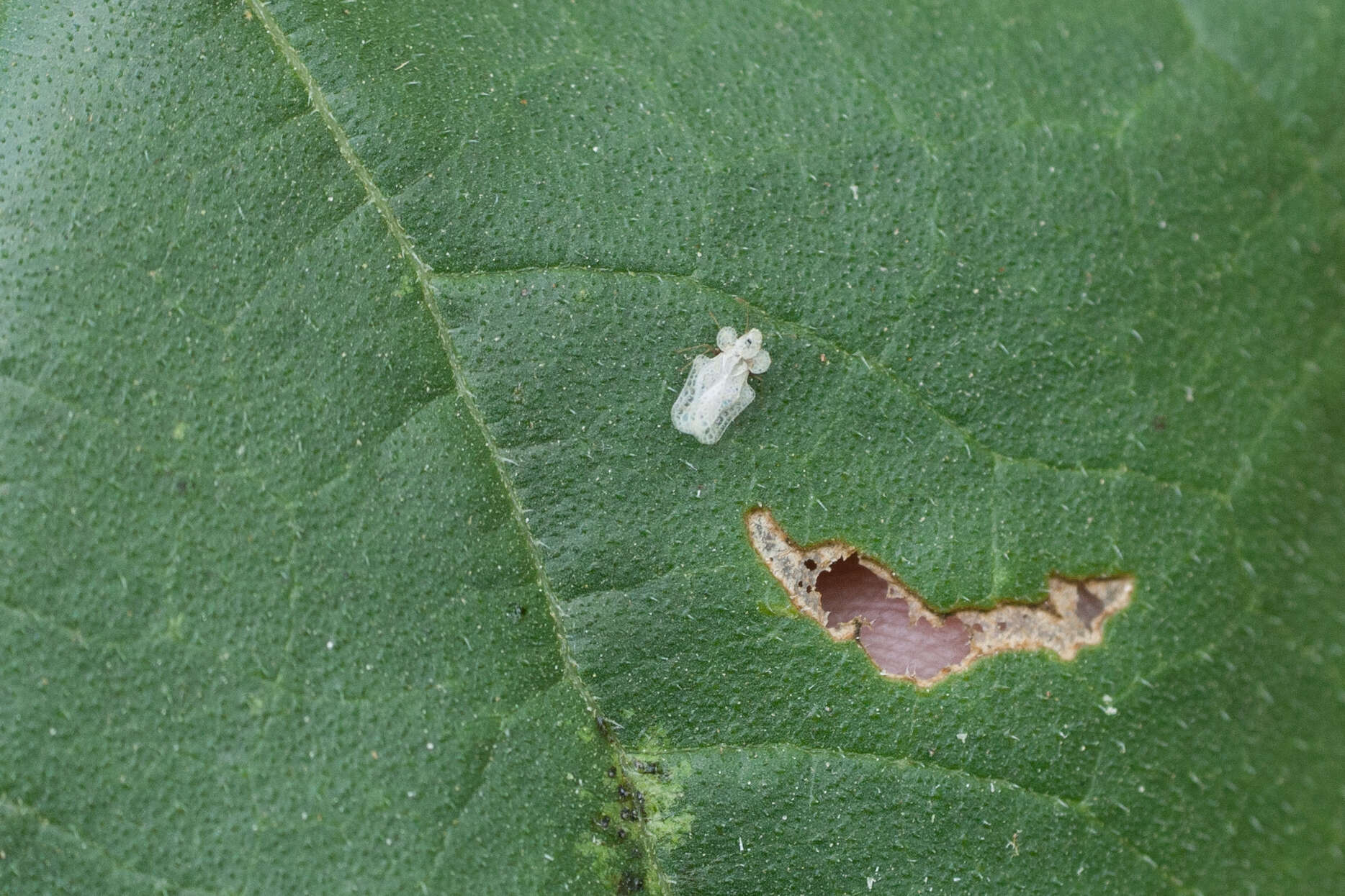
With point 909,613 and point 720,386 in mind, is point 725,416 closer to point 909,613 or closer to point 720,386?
point 720,386

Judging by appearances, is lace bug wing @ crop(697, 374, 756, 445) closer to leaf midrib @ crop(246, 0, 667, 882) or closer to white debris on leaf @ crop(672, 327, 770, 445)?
white debris on leaf @ crop(672, 327, 770, 445)

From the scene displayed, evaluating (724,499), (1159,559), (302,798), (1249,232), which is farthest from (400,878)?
(1249,232)

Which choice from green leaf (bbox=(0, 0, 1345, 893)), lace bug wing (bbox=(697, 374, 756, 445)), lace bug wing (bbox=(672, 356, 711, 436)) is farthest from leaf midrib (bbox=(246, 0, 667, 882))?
lace bug wing (bbox=(697, 374, 756, 445))

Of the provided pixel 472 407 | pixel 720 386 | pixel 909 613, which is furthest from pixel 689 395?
pixel 909 613

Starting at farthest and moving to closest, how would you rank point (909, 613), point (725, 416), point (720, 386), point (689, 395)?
1. point (909, 613)
2. point (725, 416)
3. point (689, 395)
4. point (720, 386)

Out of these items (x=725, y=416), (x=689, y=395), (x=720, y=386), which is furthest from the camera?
(x=725, y=416)

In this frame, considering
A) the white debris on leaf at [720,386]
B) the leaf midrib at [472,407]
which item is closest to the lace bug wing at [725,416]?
the white debris on leaf at [720,386]
